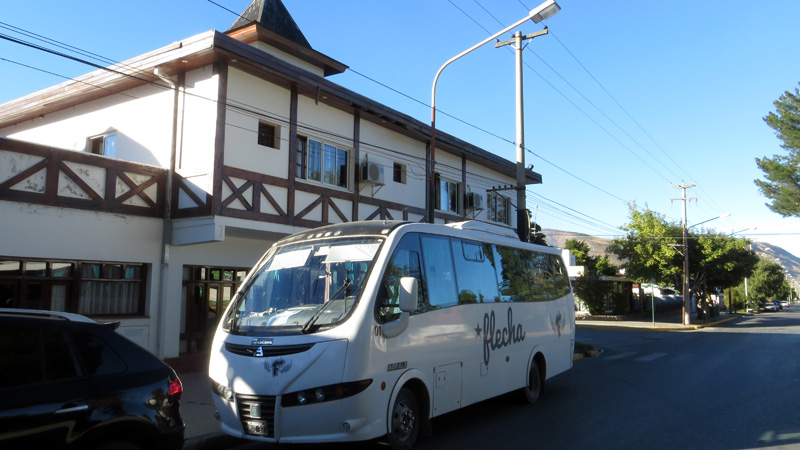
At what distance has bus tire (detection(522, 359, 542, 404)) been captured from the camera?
33.3ft

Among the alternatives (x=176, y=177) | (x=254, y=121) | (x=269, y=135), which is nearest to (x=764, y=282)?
(x=269, y=135)

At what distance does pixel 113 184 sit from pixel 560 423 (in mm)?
9490

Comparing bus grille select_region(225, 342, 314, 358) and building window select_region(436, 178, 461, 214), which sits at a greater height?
building window select_region(436, 178, 461, 214)

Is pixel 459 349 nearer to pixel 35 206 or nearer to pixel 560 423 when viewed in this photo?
pixel 560 423

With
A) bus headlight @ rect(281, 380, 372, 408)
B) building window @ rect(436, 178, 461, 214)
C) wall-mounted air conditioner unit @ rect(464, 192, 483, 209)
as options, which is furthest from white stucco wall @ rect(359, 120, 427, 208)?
bus headlight @ rect(281, 380, 372, 408)

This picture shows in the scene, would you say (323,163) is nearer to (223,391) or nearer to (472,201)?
(472,201)

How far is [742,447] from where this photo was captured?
7066 mm

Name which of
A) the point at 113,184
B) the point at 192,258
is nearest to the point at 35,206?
the point at 113,184

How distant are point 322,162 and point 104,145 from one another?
5.54m

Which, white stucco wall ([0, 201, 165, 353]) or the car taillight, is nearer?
the car taillight

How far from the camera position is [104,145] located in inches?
581

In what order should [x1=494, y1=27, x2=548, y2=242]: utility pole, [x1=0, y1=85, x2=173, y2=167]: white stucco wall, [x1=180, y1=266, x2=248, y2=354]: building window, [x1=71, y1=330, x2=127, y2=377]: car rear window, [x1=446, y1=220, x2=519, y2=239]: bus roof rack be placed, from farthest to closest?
[x1=494, y1=27, x2=548, y2=242]: utility pole → [x1=0, y1=85, x2=173, y2=167]: white stucco wall → [x1=180, y1=266, x2=248, y2=354]: building window → [x1=446, y1=220, x2=519, y2=239]: bus roof rack → [x1=71, y1=330, x2=127, y2=377]: car rear window

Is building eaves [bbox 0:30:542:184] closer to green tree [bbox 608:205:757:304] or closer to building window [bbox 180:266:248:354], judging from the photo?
building window [bbox 180:266:248:354]

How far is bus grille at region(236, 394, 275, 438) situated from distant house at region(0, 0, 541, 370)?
640 centimetres
